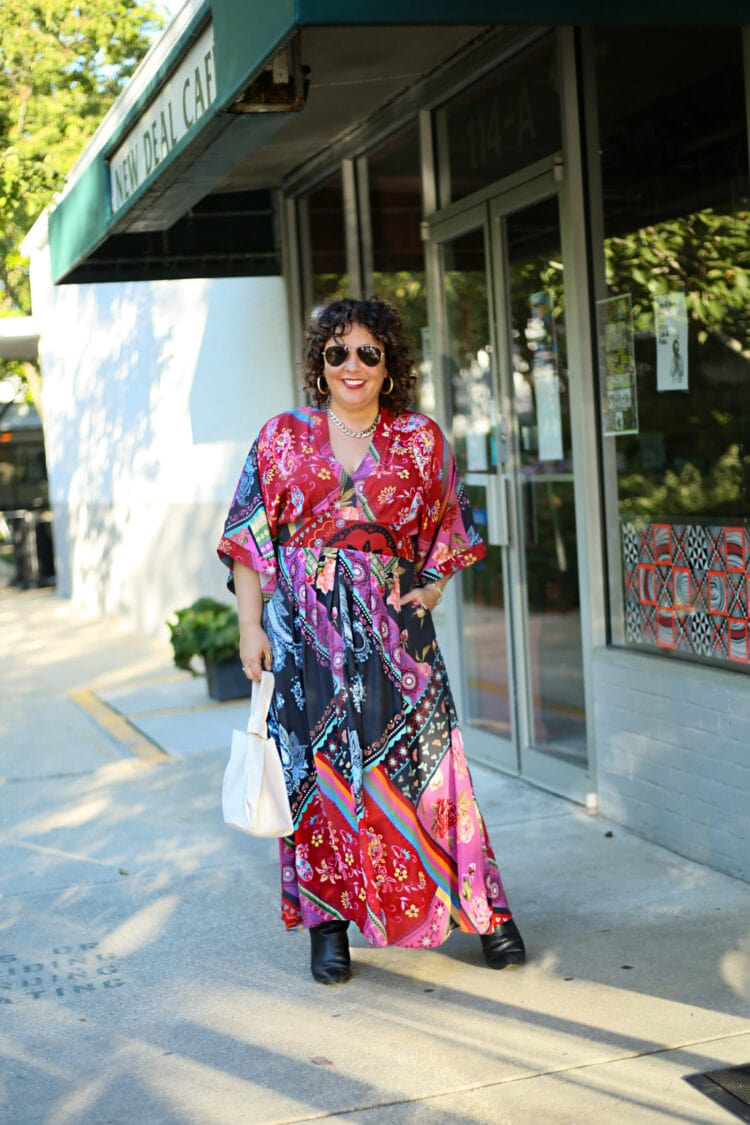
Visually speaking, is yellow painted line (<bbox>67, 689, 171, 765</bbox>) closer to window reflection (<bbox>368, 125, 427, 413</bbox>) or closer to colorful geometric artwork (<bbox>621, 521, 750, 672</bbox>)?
window reflection (<bbox>368, 125, 427, 413</bbox>)

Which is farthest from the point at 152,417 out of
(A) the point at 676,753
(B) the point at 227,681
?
(A) the point at 676,753

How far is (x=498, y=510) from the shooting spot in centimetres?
652

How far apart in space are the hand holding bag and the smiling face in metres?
0.90

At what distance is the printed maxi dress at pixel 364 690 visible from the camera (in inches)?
163

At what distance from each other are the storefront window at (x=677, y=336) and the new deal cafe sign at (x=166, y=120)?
60.6 inches

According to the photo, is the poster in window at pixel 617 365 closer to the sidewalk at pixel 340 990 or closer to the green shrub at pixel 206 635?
the sidewalk at pixel 340 990

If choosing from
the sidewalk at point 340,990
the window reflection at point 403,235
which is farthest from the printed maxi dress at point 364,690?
the window reflection at point 403,235

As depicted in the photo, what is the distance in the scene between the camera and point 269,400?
980cm

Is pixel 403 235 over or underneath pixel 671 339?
over

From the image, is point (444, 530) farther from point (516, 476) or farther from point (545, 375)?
point (516, 476)

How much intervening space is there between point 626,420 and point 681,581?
2.25ft

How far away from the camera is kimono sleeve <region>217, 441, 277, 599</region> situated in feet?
13.8

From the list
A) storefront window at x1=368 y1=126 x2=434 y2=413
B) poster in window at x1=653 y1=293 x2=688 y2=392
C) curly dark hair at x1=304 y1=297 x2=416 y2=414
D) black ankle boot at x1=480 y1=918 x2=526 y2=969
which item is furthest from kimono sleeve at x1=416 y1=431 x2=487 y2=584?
storefront window at x1=368 y1=126 x2=434 y2=413

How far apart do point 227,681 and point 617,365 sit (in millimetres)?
4063
